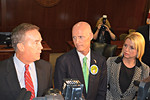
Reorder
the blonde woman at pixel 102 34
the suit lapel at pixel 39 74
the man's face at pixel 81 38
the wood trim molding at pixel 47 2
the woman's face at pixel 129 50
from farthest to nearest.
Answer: the wood trim molding at pixel 47 2 → the blonde woman at pixel 102 34 → the woman's face at pixel 129 50 → the man's face at pixel 81 38 → the suit lapel at pixel 39 74

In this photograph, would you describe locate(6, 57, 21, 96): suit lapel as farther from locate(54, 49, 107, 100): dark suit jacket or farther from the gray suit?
the gray suit

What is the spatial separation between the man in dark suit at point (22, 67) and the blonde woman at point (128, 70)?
98cm

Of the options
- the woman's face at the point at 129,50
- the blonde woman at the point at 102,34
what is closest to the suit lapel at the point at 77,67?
the woman's face at the point at 129,50

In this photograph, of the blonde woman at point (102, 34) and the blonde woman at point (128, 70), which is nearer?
the blonde woman at point (128, 70)

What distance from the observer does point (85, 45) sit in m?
1.95

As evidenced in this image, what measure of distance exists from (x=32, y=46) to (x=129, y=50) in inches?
49.7

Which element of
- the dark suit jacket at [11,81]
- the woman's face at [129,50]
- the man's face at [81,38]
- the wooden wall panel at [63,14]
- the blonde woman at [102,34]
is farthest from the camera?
the wooden wall panel at [63,14]

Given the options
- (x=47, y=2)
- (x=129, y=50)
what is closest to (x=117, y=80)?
(x=129, y=50)

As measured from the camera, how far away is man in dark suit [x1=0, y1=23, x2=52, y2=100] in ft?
5.31

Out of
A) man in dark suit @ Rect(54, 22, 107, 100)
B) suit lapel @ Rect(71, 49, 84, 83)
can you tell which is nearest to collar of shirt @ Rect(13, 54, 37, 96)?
man in dark suit @ Rect(54, 22, 107, 100)

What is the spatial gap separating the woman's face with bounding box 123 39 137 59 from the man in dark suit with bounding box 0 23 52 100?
3.64 ft

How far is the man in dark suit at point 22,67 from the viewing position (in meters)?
1.62

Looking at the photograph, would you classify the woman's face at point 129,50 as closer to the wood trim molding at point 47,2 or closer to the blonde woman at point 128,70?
the blonde woman at point 128,70

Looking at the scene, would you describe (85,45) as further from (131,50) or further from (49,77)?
(131,50)
